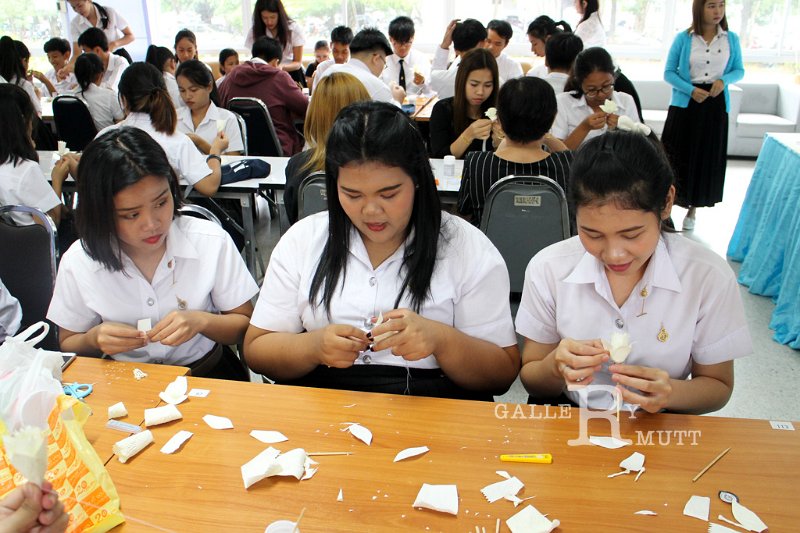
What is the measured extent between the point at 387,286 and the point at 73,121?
4.29 meters

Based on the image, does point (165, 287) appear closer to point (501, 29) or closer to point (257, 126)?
point (257, 126)

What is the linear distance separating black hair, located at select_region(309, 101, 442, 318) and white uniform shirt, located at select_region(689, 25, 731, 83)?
3.69 meters

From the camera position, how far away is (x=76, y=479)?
116 cm

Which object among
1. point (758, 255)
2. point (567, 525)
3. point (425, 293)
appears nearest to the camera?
point (567, 525)

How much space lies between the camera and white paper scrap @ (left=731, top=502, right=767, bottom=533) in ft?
3.66

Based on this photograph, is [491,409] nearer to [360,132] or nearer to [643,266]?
[643,266]

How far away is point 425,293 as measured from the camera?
5.47 ft

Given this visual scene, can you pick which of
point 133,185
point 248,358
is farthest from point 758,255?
point 133,185

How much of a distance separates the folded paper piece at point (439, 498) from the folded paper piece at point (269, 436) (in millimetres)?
334

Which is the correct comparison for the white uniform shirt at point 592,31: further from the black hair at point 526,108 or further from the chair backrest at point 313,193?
the chair backrest at point 313,193

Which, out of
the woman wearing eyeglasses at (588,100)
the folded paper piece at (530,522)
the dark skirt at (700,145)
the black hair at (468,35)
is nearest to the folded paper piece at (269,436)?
the folded paper piece at (530,522)

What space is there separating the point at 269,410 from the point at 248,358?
0.30m

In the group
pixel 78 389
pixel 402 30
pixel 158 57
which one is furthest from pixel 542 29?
pixel 78 389

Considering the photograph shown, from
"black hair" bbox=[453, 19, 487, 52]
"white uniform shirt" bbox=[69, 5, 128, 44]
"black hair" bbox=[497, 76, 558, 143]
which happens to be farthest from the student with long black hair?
"white uniform shirt" bbox=[69, 5, 128, 44]
